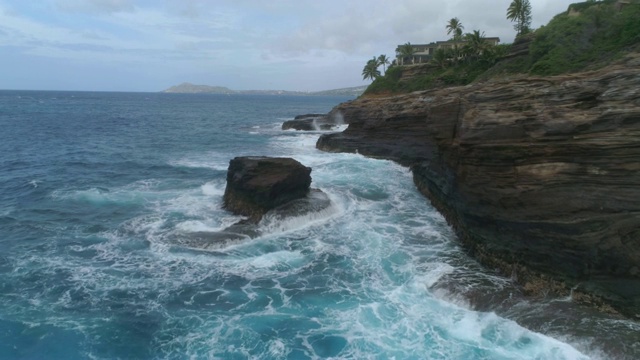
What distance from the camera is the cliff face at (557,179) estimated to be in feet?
50.5

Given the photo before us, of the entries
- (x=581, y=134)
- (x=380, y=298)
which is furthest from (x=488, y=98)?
(x=380, y=298)

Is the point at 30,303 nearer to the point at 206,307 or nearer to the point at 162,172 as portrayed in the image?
the point at 206,307

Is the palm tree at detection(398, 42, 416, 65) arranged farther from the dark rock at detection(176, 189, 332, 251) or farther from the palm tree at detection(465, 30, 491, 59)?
the dark rock at detection(176, 189, 332, 251)

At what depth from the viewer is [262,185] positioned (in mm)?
25797

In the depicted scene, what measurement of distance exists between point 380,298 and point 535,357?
5846 mm

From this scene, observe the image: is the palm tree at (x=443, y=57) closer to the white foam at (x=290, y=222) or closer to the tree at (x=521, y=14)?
the tree at (x=521, y=14)

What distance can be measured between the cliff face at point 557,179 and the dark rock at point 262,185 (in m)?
9.47

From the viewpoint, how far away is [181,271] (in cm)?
1981

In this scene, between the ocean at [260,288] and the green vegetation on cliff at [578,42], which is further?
the green vegetation on cliff at [578,42]

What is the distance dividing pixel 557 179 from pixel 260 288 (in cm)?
1249

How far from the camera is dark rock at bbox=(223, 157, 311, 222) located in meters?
25.9

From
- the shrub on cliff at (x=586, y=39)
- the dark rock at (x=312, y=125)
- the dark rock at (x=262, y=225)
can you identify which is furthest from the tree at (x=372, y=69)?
the dark rock at (x=262, y=225)

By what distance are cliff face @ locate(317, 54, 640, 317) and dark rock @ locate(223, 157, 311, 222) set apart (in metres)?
9.47

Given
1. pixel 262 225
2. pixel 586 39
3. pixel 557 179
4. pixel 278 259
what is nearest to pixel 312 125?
pixel 586 39
